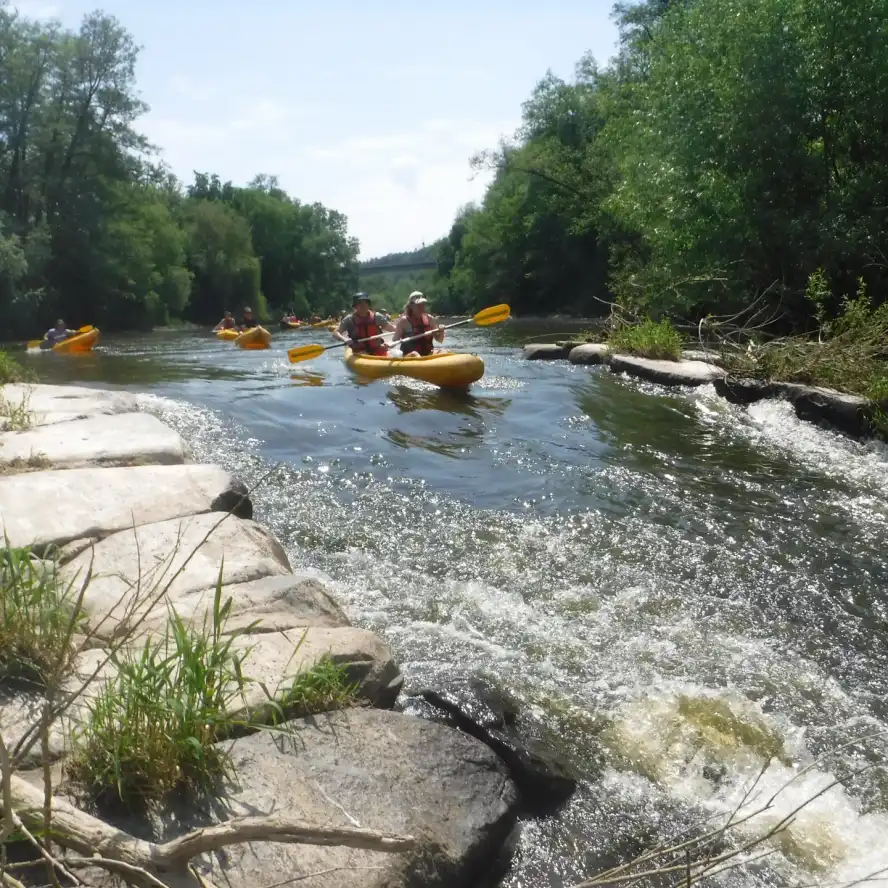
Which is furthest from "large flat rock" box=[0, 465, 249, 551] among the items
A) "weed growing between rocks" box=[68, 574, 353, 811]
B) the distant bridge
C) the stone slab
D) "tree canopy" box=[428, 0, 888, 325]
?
the distant bridge

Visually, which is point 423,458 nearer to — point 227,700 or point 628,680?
point 628,680

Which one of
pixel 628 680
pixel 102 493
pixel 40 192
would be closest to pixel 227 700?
pixel 628 680

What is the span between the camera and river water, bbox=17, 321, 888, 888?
2746 millimetres

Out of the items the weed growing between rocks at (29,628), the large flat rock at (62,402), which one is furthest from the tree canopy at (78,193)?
the weed growing between rocks at (29,628)

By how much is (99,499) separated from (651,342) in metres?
8.99

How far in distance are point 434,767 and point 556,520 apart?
2955mm

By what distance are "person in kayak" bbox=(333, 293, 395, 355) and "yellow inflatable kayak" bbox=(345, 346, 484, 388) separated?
5.56ft

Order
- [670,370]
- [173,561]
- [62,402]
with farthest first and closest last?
[670,370] → [62,402] → [173,561]

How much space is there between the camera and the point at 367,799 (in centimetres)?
227

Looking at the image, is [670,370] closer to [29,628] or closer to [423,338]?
[423,338]

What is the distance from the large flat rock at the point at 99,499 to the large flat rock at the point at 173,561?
146 mm

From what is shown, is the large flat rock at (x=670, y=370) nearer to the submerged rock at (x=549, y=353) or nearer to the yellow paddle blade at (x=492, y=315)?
the yellow paddle blade at (x=492, y=315)

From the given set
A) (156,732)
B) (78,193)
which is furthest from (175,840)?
(78,193)

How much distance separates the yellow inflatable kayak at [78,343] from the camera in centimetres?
1788
